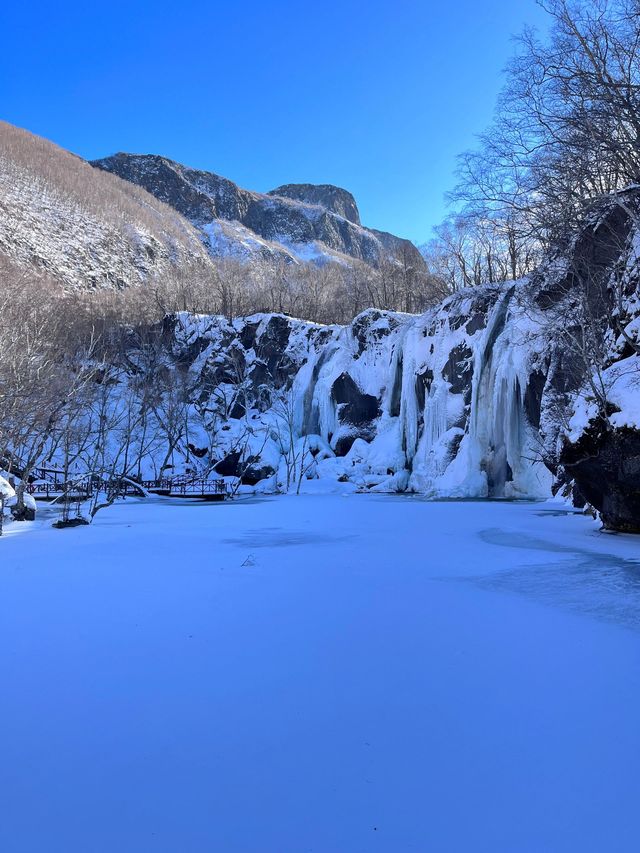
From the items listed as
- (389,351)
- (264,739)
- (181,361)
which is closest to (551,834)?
(264,739)

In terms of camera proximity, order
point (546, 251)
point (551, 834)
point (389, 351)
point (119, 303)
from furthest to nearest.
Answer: point (119, 303)
point (389, 351)
point (546, 251)
point (551, 834)

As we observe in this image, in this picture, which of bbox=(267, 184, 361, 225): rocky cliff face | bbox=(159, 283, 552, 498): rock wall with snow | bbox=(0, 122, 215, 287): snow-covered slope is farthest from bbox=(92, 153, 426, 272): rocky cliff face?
bbox=(159, 283, 552, 498): rock wall with snow

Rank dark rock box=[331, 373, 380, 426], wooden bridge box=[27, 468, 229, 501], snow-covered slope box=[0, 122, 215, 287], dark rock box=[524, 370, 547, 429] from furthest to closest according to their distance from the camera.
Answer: snow-covered slope box=[0, 122, 215, 287]
dark rock box=[331, 373, 380, 426]
wooden bridge box=[27, 468, 229, 501]
dark rock box=[524, 370, 547, 429]

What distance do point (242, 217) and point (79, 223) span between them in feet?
161

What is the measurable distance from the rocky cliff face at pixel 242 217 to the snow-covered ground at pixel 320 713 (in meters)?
86.1

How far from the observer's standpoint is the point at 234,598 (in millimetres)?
4301

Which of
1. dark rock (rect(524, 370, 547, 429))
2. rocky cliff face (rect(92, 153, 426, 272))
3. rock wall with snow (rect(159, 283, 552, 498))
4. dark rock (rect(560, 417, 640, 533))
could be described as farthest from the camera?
rocky cliff face (rect(92, 153, 426, 272))

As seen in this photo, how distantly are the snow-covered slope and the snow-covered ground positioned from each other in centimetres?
4493

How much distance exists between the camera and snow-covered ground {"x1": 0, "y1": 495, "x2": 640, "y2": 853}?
1625 millimetres

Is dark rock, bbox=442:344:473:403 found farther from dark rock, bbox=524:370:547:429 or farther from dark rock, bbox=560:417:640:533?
dark rock, bbox=560:417:640:533

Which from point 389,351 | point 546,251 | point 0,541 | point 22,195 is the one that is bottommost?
point 0,541

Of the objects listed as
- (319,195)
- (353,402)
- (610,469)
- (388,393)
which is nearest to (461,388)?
(388,393)

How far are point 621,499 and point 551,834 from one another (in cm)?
803

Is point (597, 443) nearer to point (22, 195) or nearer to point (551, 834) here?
point (551, 834)
